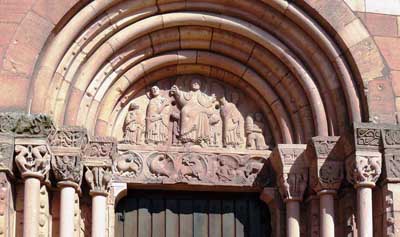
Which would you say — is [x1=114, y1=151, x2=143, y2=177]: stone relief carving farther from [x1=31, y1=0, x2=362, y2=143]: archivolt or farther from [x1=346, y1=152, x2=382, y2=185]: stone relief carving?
[x1=346, y1=152, x2=382, y2=185]: stone relief carving

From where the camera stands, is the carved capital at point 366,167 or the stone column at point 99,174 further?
the stone column at point 99,174

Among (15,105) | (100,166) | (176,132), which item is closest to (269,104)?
(176,132)

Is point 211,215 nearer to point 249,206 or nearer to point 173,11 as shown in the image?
point 249,206

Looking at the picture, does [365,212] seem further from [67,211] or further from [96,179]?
[67,211]

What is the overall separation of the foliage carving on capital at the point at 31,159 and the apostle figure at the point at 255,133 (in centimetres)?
283

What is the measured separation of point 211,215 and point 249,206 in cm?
49

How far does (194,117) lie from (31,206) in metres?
2.64

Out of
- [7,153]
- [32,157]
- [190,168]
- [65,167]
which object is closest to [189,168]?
[190,168]

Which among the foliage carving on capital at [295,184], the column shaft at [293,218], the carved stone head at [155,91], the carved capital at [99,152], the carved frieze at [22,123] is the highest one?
the carved stone head at [155,91]

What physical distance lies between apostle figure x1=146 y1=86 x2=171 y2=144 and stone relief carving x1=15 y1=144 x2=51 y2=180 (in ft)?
6.13

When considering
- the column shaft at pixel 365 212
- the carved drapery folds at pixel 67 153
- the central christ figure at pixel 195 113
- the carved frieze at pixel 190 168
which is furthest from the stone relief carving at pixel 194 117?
the column shaft at pixel 365 212

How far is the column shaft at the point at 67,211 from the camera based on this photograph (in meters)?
10.3

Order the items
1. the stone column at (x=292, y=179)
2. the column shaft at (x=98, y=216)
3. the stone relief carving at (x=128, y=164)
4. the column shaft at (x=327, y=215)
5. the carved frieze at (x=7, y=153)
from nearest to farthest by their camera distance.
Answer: the carved frieze at (x=7, y=153)
the column shaft at (x=98, y=216)
the column shaft at (x=327, y=215)
the stone column at (x=292, y=179)
the stone relief carving at (x=128, y=164)

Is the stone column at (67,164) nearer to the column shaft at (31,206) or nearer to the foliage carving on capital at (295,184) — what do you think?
the column shaft at (31,206)
